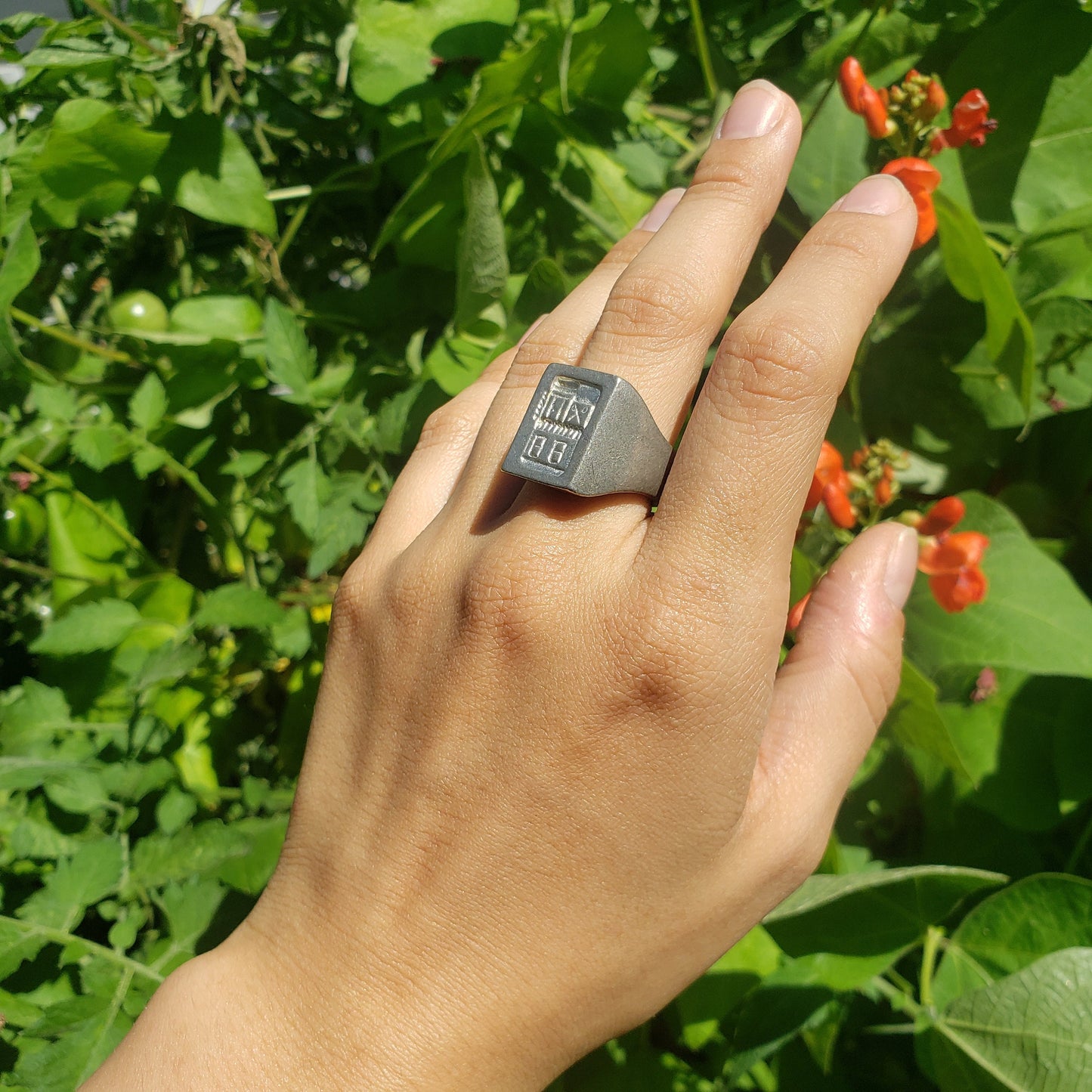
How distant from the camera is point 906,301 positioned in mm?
1498

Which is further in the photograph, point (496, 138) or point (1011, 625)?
point (496, 138)

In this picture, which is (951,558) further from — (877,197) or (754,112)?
(754,112)

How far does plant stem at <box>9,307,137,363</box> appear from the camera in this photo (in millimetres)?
1546

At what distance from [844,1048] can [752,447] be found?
133 centimetres

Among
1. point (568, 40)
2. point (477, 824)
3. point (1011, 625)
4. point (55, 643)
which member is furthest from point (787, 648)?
point (55, 643)

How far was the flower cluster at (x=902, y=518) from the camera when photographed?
4.21 feet

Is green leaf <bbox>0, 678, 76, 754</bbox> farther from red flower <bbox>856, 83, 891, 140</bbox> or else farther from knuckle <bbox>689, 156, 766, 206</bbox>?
red flower <bbox>856, 83, 891, 140</bbox>

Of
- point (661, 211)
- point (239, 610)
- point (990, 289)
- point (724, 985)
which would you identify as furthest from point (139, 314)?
point (724, 985)

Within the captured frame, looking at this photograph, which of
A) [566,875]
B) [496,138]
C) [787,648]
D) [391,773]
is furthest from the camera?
[496,138]

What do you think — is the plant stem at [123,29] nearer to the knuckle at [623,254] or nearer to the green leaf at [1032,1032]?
the knuckle at [623,254]

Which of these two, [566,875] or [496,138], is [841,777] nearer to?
[566,875]

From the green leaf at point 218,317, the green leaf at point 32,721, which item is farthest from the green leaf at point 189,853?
the green leaf at point 218,317

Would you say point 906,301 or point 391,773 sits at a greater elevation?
point 906,301

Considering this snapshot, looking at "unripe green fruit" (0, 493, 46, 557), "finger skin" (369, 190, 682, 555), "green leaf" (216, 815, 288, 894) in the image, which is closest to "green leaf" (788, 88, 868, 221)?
"finger skin" (369, 190, 682, 555)
